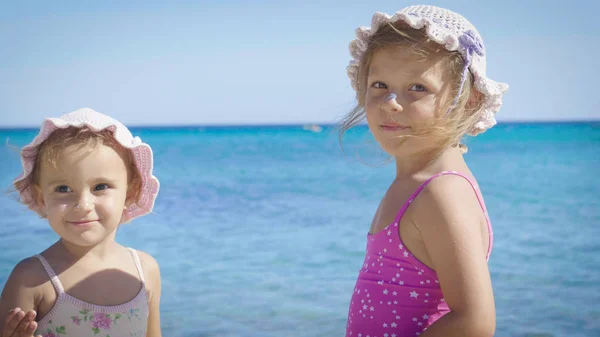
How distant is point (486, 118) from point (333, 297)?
3.23 metres

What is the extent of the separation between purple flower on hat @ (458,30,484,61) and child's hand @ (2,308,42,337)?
1.36m

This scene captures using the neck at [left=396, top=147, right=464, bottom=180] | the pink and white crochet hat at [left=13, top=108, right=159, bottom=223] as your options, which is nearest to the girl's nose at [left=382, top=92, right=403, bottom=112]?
the neck at [left=396, top=147, right=464, bottom=180]

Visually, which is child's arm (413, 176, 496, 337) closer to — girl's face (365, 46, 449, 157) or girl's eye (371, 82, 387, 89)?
girl's face (365, 46, 449, 157)

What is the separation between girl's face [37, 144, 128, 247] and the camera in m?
2.07

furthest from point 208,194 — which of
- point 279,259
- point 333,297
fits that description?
point 333,297

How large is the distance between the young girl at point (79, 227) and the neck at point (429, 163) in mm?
791

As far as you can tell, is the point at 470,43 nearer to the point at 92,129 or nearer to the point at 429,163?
the point at 429,163

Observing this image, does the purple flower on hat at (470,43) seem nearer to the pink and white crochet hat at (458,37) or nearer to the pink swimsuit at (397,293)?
the pink and white crochet hat at (458,37)

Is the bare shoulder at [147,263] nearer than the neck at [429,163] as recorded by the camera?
No

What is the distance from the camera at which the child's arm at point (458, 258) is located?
5.76 ft

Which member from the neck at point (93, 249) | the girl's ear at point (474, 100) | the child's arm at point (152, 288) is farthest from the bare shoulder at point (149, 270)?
the girl's ear at point (474, 100)

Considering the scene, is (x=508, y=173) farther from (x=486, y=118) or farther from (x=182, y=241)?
(x=486, y=118)

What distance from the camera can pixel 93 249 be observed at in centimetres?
220

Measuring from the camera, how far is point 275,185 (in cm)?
1275
